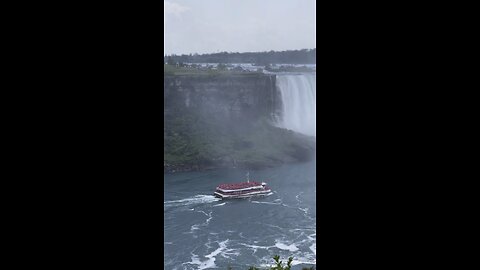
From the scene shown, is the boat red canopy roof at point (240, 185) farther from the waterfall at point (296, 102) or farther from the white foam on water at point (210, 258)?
the waterfall at point (296, 102)

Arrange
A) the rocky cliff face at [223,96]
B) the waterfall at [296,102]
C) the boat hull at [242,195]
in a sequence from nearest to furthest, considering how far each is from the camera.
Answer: the boat hull at [242,195] < the rocky cliff face at [223,96] < the waterfall at [296,102]

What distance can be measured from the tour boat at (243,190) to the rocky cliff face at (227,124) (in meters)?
2.22

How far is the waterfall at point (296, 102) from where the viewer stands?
1969cm

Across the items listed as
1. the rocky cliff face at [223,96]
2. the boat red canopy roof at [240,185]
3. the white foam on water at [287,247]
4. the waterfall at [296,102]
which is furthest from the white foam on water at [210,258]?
the waterfall at [296,102]

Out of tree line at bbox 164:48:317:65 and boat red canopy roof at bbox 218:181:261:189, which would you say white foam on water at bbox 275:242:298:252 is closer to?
boat red canopy roof at bbox 218:181:261:189

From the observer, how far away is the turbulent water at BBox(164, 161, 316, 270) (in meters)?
12.1

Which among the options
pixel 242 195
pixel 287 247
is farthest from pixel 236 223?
pixel 287 247

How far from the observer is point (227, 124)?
2038 centimetres

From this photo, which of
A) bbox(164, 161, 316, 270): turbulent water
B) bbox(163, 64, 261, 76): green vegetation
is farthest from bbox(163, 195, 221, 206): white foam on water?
bbox(163, 64, 261, 76): green vegetation

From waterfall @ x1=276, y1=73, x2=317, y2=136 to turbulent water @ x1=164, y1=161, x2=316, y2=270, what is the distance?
2.50 meters
